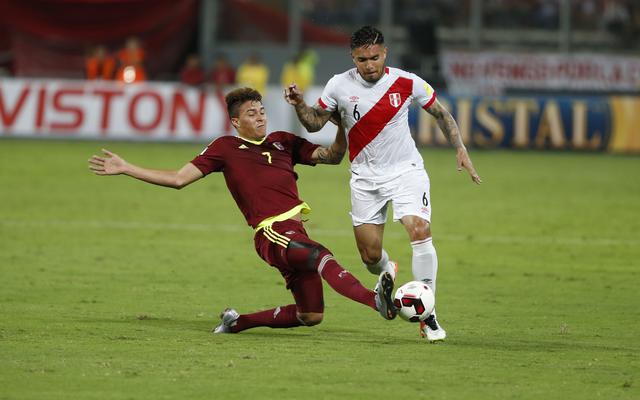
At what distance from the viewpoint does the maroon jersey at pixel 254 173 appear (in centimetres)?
859

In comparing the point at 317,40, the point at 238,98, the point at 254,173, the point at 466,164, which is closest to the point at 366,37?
the point at 238,98

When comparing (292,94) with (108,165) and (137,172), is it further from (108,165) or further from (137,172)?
(108,165)

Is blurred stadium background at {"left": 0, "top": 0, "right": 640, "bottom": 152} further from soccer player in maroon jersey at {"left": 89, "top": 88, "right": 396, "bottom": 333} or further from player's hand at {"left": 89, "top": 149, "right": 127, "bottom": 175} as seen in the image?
player's hand at {"left": 89, "top": 149, "right": 127, "bottom": 175}

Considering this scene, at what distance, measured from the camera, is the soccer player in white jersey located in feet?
28.8

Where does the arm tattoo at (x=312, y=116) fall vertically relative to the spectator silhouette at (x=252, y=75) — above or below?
above

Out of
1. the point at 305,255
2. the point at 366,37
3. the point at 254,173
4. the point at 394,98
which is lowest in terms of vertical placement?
the point at 305,255

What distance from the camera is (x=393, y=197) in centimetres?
905

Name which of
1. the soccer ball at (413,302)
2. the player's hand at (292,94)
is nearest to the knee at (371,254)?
the player's hand at (292,94)

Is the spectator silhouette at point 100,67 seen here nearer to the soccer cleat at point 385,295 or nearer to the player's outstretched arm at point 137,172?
the player's outstretched arm at point 137,172

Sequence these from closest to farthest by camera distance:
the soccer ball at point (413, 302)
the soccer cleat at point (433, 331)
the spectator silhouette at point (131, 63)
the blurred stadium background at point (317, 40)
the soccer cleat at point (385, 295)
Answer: the soccer cleat at point (385, 295) < the soccer ball at point (413, 302) < the soccer cleat at point (433, 331) < the spectator silhouette at point (131, 63) < the blurred stadium background at point (317, 40)

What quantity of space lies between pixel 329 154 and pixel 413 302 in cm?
160

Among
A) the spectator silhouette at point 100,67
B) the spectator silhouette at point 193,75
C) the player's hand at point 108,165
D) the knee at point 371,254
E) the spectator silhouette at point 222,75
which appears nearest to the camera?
the player's hand at point 108,165

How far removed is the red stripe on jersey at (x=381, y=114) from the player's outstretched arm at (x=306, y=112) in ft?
0.89

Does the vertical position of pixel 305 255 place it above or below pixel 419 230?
below
